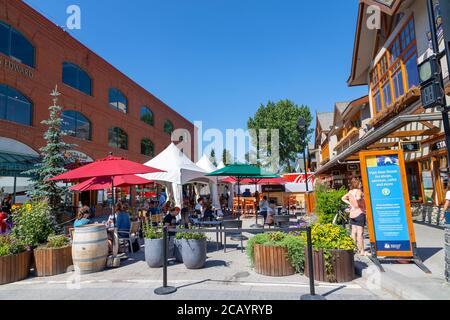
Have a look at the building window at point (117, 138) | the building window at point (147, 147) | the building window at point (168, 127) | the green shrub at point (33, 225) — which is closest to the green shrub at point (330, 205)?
the green shrub at point (33, 225)

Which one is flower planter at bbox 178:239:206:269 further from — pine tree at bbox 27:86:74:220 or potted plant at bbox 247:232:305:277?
pine tree at bbox 27:86:74:220

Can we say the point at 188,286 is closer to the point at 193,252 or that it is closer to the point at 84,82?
the point at 193,252

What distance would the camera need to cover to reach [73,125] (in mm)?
21203

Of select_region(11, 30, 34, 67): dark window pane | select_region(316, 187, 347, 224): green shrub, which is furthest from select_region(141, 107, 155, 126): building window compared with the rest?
select_region(316, 187, 347, 224): green shrub

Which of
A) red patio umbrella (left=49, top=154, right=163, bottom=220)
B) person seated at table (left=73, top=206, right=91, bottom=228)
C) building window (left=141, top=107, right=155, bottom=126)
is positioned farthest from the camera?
building window (left=141, top=107, right=155, bottom=126)

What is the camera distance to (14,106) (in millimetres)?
16234

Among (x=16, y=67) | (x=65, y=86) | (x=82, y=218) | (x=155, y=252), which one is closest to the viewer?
(x=155, y=252)

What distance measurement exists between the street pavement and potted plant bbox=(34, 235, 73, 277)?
0.64 feet

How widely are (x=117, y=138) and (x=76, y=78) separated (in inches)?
278

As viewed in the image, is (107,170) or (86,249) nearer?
(86,249)

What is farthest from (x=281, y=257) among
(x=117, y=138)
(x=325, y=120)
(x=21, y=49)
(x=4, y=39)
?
(x=325, y=120)

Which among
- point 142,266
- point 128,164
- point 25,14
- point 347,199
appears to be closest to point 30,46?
point 25,14

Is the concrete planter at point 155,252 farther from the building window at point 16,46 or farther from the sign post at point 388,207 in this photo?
the building window at point 16,46

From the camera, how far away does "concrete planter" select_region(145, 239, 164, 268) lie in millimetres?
6148
